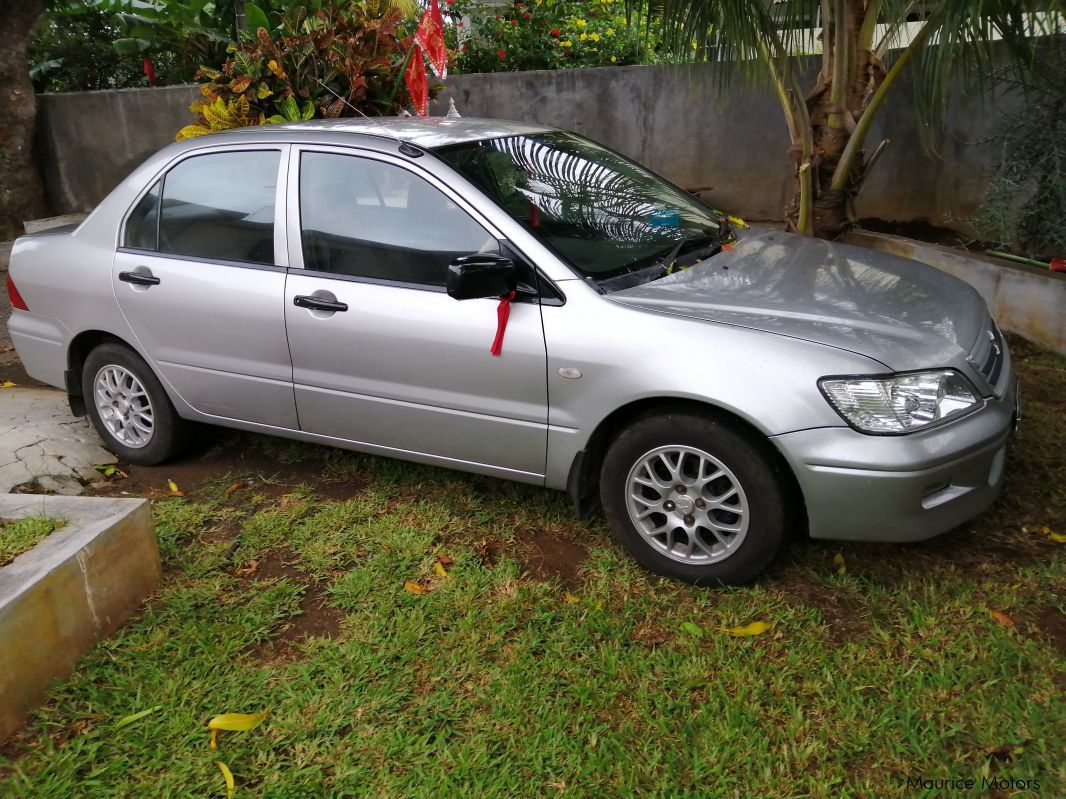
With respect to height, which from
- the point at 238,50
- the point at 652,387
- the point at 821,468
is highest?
the point at 238,50

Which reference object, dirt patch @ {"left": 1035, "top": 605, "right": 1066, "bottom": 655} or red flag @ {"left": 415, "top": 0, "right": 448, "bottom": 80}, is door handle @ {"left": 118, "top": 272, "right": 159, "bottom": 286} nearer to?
red flag @ {"left": 415, "top": 0, "right": 448, "bottom": 80}

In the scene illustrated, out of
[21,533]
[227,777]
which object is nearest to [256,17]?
[21,533]

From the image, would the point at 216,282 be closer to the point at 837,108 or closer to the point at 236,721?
the point at 236,721

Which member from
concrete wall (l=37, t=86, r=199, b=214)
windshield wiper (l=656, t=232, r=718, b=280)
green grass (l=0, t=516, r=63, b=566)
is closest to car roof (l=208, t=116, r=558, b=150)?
windshield wiper (l=656, t=232, r=718, b=280)

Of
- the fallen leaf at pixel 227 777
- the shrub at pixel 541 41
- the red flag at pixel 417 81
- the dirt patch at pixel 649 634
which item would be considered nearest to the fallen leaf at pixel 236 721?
the fallen leaf at pixel 227 777

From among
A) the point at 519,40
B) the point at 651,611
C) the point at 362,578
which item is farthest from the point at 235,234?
the point at 519,40

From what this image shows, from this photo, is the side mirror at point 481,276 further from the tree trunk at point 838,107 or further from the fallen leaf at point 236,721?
the tree trunk at point 838,107

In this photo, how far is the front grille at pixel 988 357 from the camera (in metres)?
3.21

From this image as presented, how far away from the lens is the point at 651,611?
3.25 m

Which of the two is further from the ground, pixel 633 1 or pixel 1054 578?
pixel 633 1

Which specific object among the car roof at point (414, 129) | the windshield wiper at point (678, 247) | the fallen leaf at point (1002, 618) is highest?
the car roof at point (414, 129)

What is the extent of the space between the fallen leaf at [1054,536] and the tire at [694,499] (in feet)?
4.01

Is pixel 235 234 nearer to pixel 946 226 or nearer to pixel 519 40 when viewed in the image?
pixel 946 226

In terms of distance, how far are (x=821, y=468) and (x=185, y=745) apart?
2.16 metres
